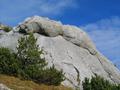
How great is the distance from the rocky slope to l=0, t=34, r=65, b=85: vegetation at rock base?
5.47m

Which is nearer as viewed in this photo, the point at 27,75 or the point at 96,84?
the point at 27,75

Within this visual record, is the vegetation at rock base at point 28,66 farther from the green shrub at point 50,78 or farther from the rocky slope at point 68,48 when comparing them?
the rocky slope at point 68,48

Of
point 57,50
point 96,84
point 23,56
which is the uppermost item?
point 57,50

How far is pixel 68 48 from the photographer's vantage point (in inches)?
1897

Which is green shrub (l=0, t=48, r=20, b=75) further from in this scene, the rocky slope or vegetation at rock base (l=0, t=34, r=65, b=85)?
the rocky slope

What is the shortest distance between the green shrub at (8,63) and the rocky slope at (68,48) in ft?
20.4

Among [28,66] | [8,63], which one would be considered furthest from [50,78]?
[8,63]

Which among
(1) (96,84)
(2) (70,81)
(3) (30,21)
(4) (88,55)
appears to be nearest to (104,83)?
(1) (96,84)

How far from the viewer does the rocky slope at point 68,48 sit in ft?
147

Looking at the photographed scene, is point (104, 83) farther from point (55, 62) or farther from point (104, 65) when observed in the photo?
point (104, 65)

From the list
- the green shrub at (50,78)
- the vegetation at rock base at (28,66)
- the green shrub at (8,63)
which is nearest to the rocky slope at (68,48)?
the green shrub at (50,78)

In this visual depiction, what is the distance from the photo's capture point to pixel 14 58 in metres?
37.9

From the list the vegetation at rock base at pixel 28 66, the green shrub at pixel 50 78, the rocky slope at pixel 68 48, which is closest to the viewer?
the vegetation at rock base at pixel 28 66

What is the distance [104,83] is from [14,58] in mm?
8930
